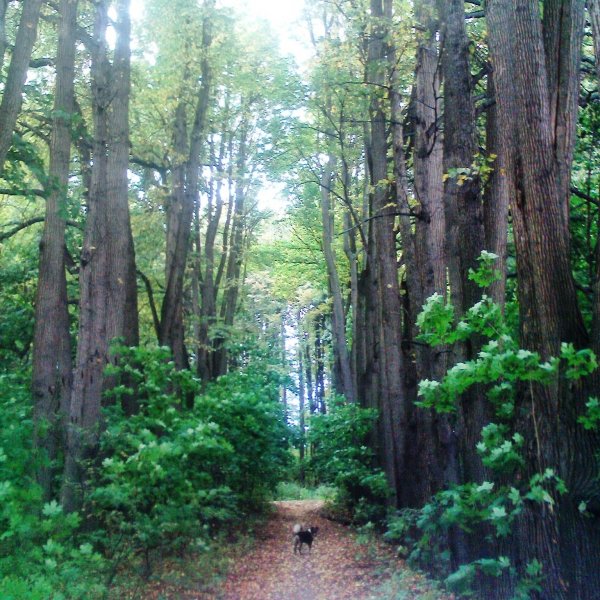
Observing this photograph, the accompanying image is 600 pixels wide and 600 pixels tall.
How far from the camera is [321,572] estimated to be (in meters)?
13.6

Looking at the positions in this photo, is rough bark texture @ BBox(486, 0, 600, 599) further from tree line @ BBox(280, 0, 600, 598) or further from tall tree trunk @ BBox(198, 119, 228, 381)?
tall tree trunk @ BBox(198, 119, 228, 381)

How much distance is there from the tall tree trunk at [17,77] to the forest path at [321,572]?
745 cm

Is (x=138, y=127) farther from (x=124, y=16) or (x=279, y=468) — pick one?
(x=279, y=468)

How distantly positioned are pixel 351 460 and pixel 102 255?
9117mm

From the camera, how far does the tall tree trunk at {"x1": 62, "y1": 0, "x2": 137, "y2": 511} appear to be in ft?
34.3

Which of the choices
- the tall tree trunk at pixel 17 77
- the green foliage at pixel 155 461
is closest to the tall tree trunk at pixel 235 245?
the green foliage at pixel 155 461

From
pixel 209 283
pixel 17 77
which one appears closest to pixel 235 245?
pixel 209 283

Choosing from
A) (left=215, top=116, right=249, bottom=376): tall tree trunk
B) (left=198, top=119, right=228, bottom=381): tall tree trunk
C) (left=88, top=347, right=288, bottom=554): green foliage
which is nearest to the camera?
(left=88, top=347, right=288, bottom=554): green foliage

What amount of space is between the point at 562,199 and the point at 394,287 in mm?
7791

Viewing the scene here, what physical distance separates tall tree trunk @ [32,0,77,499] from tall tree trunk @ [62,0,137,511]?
47 cm

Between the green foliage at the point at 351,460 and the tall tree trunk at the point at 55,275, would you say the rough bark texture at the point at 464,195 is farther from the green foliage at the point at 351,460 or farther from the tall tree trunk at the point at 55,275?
the green foliage at the point at 351,460

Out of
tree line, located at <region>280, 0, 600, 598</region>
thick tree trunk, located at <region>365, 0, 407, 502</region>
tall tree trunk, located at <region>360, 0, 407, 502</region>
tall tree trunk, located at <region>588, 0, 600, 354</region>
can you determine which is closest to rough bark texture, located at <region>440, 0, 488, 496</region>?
tree line, located at <region>280, 0, 600, 598</region>

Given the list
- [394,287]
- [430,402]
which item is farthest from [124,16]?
[430,402]

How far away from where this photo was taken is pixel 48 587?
6180 mm
